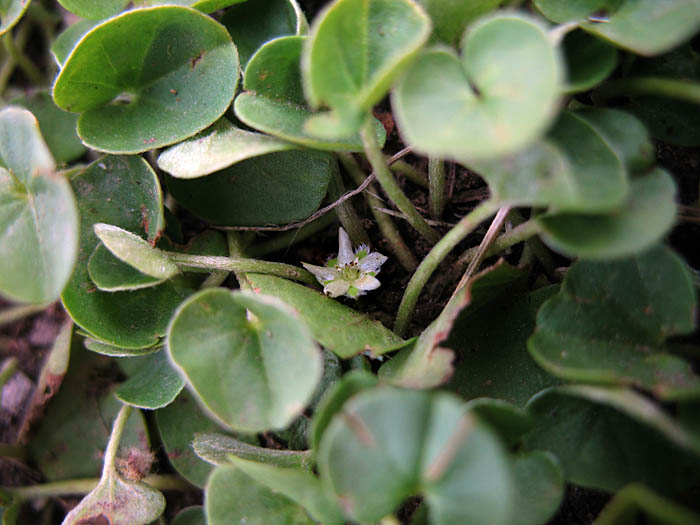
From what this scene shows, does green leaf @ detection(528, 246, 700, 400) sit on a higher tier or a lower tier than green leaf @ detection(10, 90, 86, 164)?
lower

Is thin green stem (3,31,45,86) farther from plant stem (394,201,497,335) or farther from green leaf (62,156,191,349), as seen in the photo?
plant stem (394,201,497,335)

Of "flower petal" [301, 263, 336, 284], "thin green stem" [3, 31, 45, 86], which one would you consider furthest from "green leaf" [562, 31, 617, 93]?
"thin green stem" [3, 31, 45, 86]

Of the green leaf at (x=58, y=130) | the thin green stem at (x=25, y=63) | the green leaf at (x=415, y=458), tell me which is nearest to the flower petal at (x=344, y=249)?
the green leaf at (x=415, y=458)

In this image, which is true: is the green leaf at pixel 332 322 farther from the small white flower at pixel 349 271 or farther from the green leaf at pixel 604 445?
the green leaf at pixel 604 445

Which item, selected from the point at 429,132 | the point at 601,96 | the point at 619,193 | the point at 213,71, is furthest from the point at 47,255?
the point at 601,96

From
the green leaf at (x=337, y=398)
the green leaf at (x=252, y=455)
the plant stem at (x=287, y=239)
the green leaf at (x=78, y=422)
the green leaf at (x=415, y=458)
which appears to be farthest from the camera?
the green leaf at (x=78, y=422)
